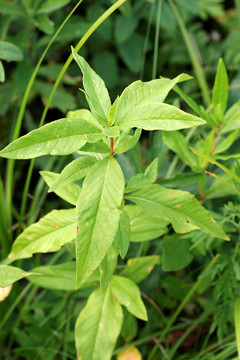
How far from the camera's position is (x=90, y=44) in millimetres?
1945

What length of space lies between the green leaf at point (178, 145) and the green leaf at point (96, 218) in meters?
0.41

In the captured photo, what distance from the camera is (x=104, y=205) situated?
0.82 m

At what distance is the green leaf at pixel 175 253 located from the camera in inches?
48.4

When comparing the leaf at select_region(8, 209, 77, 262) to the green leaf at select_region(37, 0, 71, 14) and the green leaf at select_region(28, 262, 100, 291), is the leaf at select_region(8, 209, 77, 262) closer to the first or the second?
the green leaf at select_region(28, 262, 100, 291)

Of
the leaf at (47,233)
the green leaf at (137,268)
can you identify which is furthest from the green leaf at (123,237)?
the green leaf at (137,268)

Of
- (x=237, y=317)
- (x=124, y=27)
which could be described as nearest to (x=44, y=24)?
(x=124, y=27)

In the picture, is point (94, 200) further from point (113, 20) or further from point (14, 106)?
point (113, 20)

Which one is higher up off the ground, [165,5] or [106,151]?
[165,5]

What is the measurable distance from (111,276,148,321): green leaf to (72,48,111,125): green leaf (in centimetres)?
45

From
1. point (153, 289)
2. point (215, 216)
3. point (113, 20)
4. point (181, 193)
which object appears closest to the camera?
point (181, 193)

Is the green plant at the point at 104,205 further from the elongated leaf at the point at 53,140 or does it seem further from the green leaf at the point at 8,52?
the green leaf at the point at 8,52

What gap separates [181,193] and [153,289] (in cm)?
55

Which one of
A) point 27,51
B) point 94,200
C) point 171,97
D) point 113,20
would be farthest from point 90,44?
point 94,200

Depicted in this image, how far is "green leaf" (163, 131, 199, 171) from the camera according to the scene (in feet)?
4.03
